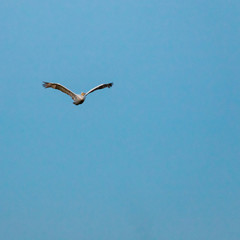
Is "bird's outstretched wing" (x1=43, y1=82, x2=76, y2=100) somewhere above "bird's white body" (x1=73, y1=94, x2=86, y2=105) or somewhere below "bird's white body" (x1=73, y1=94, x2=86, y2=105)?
above

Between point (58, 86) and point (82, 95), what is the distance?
8.93 feet

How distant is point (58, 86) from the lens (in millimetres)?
49281

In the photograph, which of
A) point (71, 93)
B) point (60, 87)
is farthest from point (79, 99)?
point (60, 87)

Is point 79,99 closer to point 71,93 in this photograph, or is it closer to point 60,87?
point 71,93

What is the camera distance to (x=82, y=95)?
48.6 meters

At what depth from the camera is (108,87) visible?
52000 mm

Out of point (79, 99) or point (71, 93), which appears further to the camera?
point (71, 93)

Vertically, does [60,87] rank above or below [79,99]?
above

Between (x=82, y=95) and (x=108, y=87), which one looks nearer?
(x=82, y=95)

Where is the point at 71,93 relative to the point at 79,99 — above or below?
above

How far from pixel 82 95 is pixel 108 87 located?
14.3 ft

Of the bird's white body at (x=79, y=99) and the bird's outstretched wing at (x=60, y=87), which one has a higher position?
the bird's outstretched wing at (x=60, y=87)
